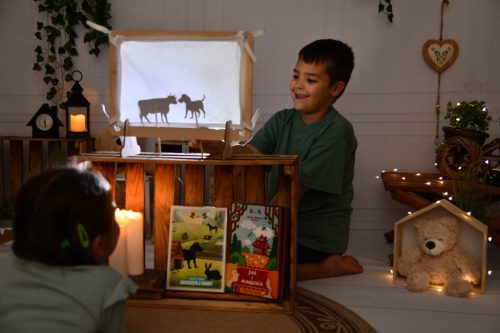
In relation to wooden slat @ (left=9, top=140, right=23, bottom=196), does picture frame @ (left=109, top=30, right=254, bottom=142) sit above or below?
above

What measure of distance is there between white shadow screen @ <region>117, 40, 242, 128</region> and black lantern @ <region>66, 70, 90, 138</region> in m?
1.53

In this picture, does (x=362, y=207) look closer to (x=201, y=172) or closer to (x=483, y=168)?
(x=483, y=168)

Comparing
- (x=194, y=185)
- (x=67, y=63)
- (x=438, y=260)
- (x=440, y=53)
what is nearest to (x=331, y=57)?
(x=194, y=185)

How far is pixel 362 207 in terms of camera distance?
10.2 feet

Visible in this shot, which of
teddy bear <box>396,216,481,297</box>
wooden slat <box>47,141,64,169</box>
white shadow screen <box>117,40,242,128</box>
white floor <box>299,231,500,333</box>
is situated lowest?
white floor <box>299,231,500,333</box>

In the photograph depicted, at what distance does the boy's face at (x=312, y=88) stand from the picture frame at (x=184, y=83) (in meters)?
0.51

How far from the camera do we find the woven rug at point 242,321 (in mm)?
1581

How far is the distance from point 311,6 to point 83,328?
8.33 ft

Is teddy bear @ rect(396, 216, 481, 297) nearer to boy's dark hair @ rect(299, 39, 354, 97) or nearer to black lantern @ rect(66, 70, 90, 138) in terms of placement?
boy's dark hair @ rect(299, 39, 354, 97)

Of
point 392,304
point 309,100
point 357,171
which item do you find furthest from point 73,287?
point 357,171

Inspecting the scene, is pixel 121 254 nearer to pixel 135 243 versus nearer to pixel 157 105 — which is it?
pixel 135 243

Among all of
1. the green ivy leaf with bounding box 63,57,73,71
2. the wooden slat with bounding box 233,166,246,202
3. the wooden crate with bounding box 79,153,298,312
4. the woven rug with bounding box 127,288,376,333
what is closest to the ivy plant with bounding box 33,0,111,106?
the green ivy leaf with bounding box 63,57,73,71

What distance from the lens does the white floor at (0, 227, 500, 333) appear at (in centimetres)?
169

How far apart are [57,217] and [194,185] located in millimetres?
913
